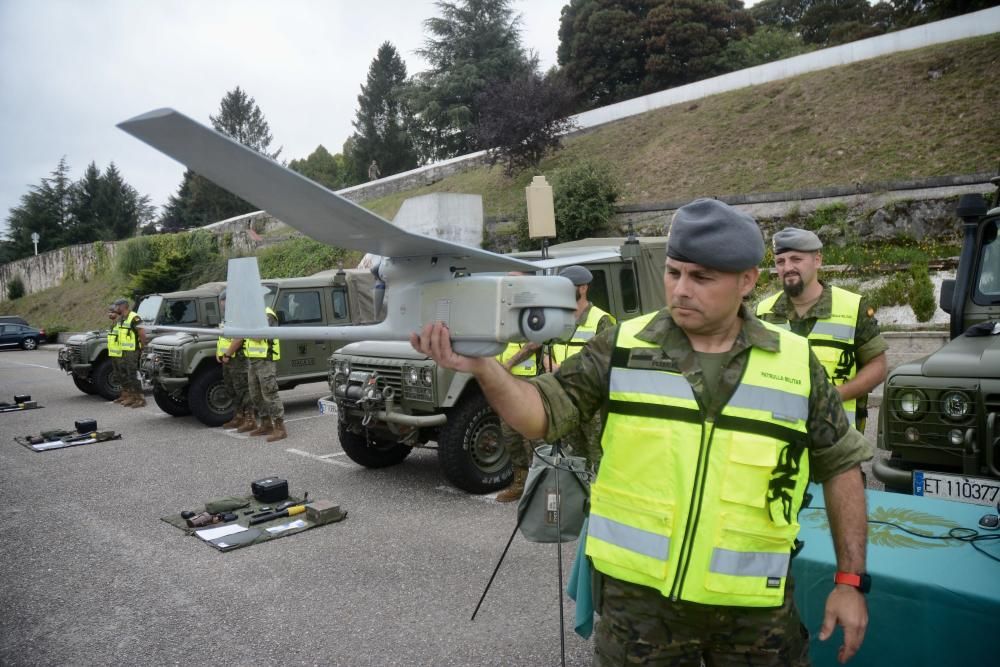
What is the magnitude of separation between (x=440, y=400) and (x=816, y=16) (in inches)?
1825

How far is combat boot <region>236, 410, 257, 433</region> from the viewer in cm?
938

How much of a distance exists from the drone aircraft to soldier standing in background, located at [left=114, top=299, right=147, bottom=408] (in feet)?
34.5

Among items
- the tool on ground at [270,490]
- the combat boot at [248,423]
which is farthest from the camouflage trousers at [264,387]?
the tool on ground at [270,490]

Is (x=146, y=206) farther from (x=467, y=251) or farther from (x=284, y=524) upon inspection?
(x=467, y=251)

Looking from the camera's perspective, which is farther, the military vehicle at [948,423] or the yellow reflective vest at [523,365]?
the yellow reflective vest at [523,365]

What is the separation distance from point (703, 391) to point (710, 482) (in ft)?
0.77

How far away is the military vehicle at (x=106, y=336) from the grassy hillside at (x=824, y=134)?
1424 cm

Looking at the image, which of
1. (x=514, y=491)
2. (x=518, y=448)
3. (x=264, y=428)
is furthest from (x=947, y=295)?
(x=264, y=428)

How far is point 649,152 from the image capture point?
2544 cm

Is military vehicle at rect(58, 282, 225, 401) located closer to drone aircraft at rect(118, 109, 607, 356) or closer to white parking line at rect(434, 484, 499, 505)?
white parking line at rect(434, 484, 499, 505)

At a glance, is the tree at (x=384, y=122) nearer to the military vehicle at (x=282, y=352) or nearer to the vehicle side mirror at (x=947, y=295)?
the military vehicle at (x=282, y=352)

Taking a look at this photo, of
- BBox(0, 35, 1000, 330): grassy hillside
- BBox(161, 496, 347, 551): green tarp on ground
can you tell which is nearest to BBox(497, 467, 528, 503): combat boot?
BBox(161, 496, 347, 551): green tarp on ground

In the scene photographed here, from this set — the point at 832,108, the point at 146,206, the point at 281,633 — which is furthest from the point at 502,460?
the point at 146,206

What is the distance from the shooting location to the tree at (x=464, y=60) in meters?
38.4
